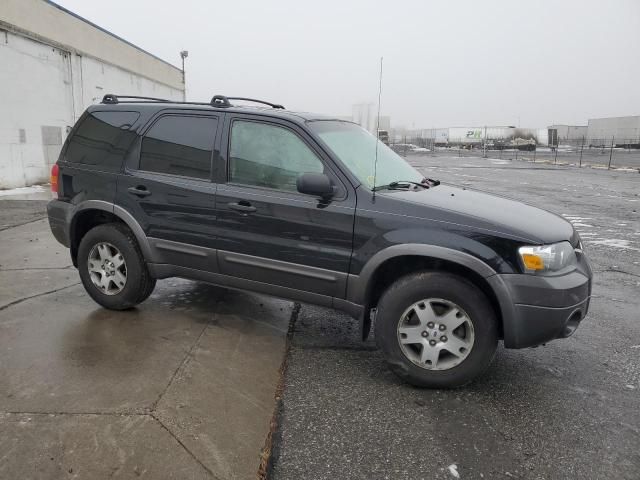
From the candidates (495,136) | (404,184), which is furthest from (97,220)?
(495,136)

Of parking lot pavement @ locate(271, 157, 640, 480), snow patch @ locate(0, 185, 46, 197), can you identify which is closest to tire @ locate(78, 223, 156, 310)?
parking lot pavement @ locate(271, 157, 640, 480)

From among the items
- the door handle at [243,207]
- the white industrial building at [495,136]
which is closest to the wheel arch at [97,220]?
the door handle at [243,207]

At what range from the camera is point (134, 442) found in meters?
2.64

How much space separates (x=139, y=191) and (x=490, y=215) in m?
2.79

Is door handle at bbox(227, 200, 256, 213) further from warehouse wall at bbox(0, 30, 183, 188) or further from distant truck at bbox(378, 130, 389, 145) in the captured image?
warehouse wall at bbox(0, 30, 183, 188)

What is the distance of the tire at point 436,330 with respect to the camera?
321 cm

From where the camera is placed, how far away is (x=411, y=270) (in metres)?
3.50

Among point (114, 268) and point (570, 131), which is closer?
point (114, 268)

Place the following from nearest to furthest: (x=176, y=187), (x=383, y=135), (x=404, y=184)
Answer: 1. (x=404, y=184)
2. (x=176, y=187)
3. (x=383, y=135)

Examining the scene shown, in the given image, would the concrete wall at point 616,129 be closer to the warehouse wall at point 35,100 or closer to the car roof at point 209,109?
the warehouse wall at point 35,100

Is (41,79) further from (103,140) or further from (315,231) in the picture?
(315,231)

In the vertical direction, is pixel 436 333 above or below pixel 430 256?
below

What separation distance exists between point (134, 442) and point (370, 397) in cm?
145

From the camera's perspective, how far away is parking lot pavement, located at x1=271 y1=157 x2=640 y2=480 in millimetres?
2617
